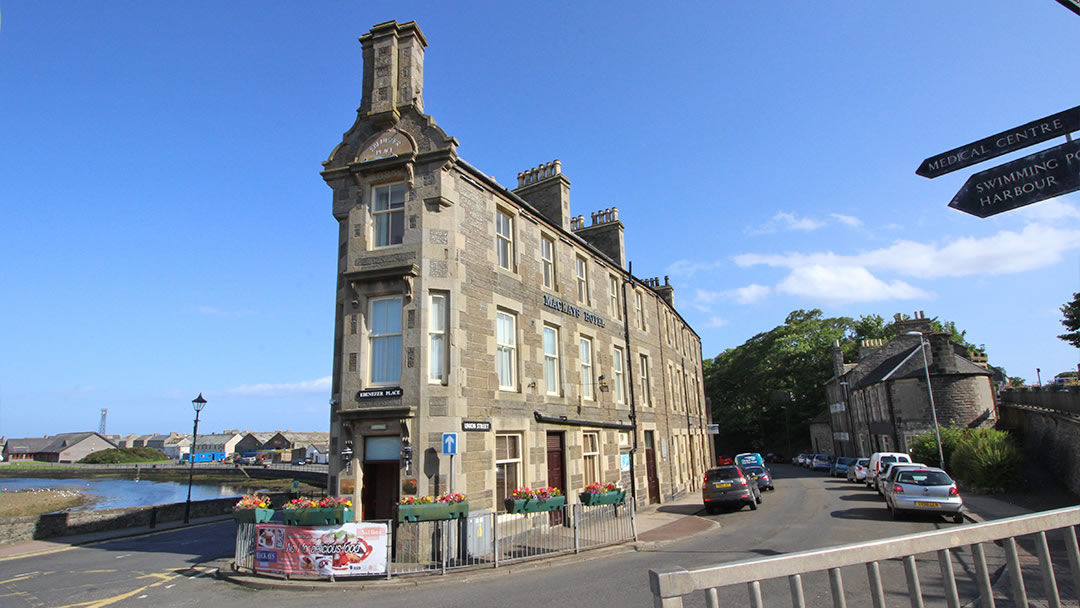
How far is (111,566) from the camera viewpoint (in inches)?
563

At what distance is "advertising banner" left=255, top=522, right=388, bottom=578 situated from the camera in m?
11.3

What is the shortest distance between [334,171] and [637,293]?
634 inches

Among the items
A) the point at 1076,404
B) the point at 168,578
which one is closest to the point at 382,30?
the point at 168,578

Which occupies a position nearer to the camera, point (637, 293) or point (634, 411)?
point (634, 411)

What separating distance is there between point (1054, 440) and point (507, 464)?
75.1 feet

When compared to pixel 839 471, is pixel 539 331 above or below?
above

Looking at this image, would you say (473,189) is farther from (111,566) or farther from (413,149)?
(111,566)

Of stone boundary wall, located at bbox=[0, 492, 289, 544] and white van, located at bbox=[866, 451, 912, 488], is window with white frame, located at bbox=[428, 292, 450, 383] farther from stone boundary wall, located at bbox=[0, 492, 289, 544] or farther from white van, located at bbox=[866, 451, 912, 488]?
white van, located at bbox=[866, 451, 912, 488]

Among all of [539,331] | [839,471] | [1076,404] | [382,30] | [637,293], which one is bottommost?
[839,471]

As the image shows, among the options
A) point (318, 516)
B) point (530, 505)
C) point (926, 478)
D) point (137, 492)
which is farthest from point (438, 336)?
point (137, 492)

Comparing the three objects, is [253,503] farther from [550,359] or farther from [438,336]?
[550,359]

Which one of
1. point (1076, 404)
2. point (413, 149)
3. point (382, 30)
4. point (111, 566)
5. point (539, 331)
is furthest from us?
point (1076, 404)

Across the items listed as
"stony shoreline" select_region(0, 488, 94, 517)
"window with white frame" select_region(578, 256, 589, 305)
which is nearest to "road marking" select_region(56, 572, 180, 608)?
"window with white frame" select_region(578, 256, 589, 305)

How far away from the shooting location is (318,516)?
11430 millimetres
